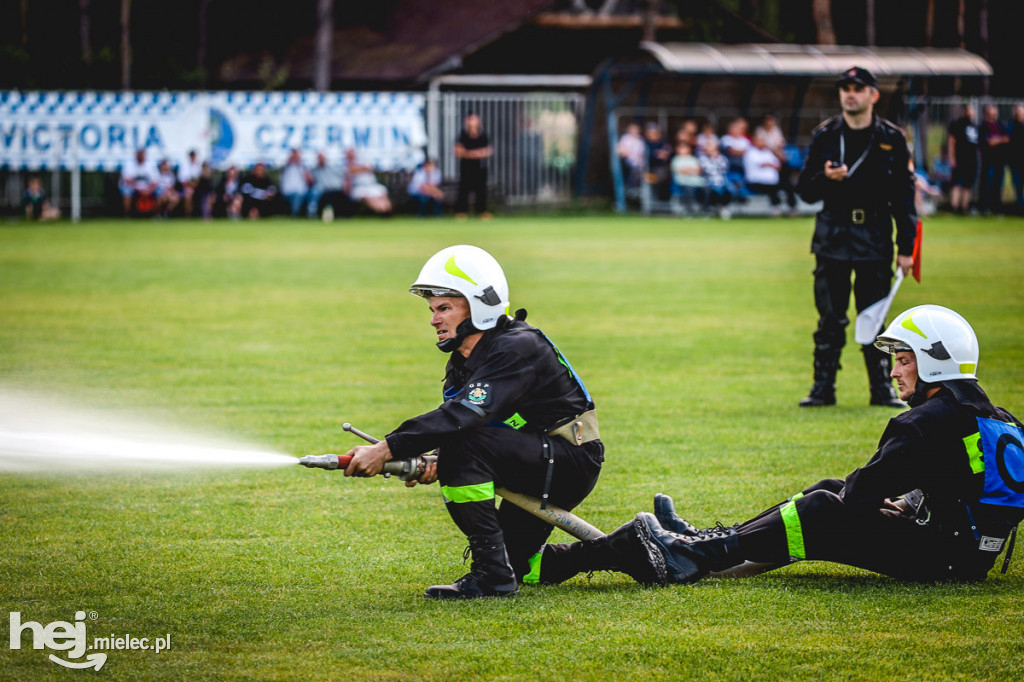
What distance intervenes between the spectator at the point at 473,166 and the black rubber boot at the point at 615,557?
1109 inches

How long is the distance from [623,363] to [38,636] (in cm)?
856

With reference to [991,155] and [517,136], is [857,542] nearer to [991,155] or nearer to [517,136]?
[991,155]

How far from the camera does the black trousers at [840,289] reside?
443 inches

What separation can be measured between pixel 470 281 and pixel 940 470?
2.27 metres

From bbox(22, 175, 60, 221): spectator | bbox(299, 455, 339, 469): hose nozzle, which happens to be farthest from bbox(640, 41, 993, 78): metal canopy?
bbox(299, 455, 339, 469): hose nozzle

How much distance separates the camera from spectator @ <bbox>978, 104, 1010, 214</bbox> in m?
33.5

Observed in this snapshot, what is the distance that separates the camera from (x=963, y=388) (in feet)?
19.8

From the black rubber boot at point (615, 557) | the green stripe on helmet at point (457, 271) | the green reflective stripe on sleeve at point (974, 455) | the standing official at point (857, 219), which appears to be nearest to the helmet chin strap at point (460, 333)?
the green stripe on helmet at point (457, 271)

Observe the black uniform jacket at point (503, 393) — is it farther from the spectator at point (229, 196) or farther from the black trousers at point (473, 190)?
the spectator at point (229, 196)

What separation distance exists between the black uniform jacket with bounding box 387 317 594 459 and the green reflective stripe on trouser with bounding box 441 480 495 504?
0.22 meters

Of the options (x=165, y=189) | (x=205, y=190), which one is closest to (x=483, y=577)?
(x=205, y=190)

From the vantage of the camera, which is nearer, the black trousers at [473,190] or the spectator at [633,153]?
the black trousers at [473,190]

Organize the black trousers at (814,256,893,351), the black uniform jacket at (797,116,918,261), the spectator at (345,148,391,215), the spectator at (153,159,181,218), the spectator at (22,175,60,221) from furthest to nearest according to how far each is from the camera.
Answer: the spectator at (345,148,391,215)
the spectator at (153,159,181,218)
the spectator at (22,175,60,221)
the black trousers at (814,256,893,351)
the black uniform jacket at (797,116,918,261)

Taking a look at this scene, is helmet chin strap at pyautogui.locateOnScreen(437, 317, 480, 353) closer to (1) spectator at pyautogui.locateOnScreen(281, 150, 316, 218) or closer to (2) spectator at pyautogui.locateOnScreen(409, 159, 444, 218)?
(1) spectator at pyautogui.locateOnScreen(281, 150, 316, 218)
